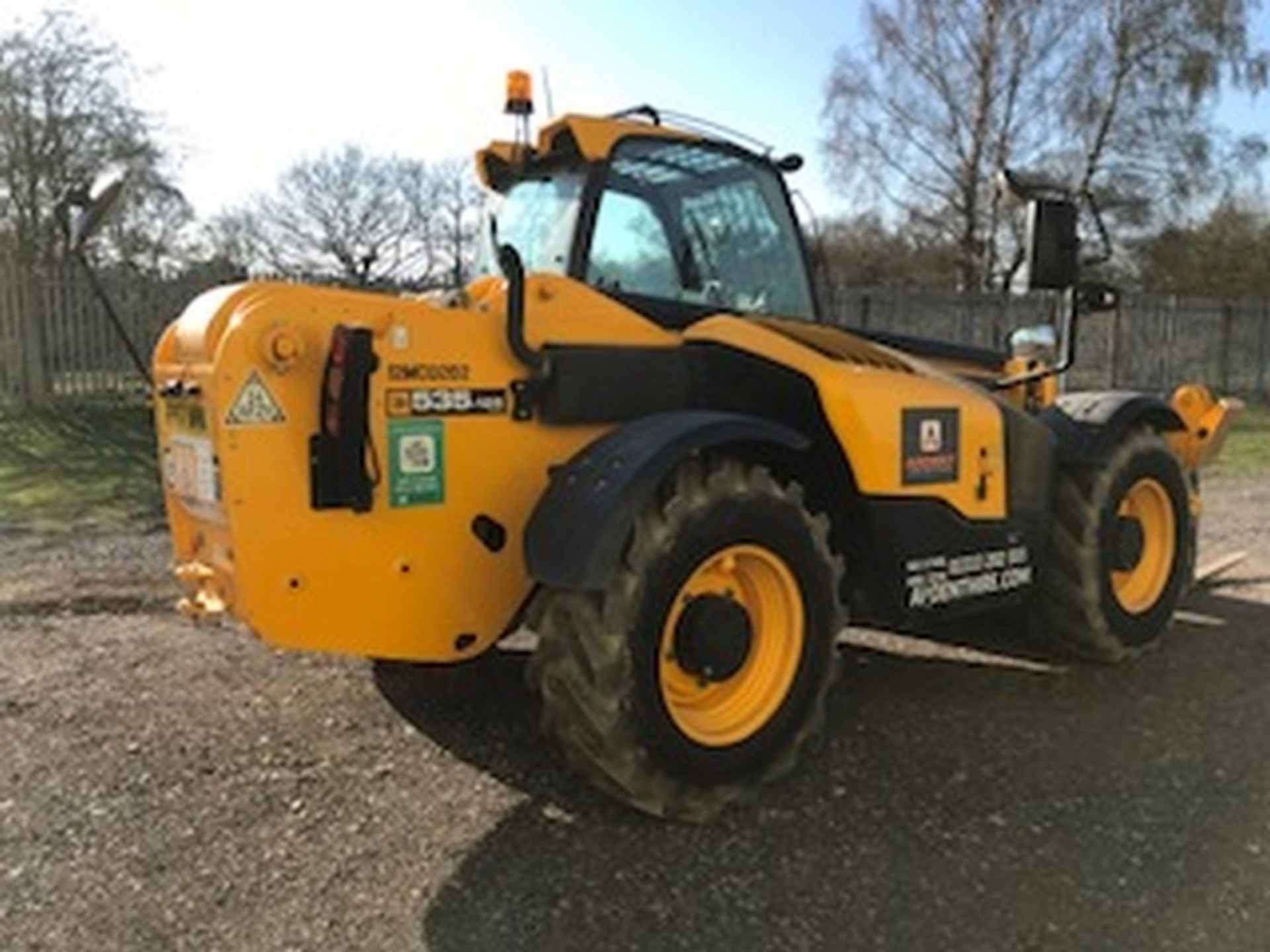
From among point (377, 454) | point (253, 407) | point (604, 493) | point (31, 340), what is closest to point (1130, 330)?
point (31, 340)

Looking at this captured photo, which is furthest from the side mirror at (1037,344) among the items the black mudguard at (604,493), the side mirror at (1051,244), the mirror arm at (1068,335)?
the black mudguard at (604,493)

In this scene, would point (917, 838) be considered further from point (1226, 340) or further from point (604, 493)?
point (1226, 340)

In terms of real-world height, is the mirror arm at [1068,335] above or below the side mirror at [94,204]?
below

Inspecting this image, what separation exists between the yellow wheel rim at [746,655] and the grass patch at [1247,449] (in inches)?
296

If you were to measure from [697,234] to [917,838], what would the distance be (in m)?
2.30

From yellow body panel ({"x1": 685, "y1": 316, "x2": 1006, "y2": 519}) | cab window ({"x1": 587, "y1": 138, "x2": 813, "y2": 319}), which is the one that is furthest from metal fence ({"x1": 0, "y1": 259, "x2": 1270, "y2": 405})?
yellow body panel ({"x1": 685, "y1": 316, "x2": 1006, "y2": 519})

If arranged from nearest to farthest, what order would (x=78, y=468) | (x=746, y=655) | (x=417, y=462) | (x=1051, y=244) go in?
(x=417, y=462), (x=746, y=655), (x=1051, y=244), (x=78, y=468)

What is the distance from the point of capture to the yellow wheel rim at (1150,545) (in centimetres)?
584

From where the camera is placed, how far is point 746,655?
407 cm

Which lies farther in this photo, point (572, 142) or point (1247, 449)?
point (1247, 449)

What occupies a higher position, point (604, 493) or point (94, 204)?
point (94, 204)

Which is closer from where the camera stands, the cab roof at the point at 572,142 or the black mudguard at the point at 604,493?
the black mudguard at the point at 604,493

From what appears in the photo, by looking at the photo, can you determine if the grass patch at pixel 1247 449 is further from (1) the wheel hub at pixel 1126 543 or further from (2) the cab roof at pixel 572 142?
(2) the cab roof at pixel 572 142

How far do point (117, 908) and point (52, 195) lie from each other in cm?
1733
